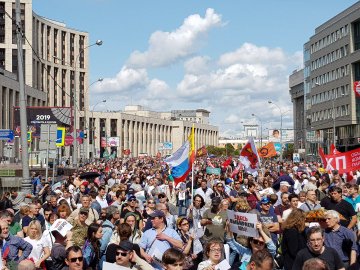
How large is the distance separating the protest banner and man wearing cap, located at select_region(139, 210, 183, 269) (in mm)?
689

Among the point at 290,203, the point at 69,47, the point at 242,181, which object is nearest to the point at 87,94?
the point at 69,47

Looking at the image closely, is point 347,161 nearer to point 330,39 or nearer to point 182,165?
point 182,165

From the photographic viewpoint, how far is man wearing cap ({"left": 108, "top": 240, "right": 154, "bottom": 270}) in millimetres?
7266

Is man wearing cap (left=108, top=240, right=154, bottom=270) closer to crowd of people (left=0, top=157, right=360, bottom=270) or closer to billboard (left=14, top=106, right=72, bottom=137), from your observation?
crowd of people (left=0, top=157, right=360, bottom=270)

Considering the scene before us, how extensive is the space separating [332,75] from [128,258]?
8264cm

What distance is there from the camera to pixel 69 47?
122 m

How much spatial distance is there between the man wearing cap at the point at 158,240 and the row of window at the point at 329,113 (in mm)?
75080

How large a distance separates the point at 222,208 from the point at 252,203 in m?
3.85

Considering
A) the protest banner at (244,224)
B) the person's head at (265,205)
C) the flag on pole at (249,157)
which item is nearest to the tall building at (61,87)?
the flag on pole at (249,157)

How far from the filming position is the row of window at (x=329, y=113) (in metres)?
83.2

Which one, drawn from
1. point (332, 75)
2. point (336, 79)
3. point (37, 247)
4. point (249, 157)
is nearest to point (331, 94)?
point (332, 75)

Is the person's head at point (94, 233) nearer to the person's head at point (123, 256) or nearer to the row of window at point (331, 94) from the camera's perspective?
the person's head at point (123, 256)

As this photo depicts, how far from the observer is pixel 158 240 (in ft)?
30.3

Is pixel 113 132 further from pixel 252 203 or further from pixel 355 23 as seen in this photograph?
pixel 252 203
